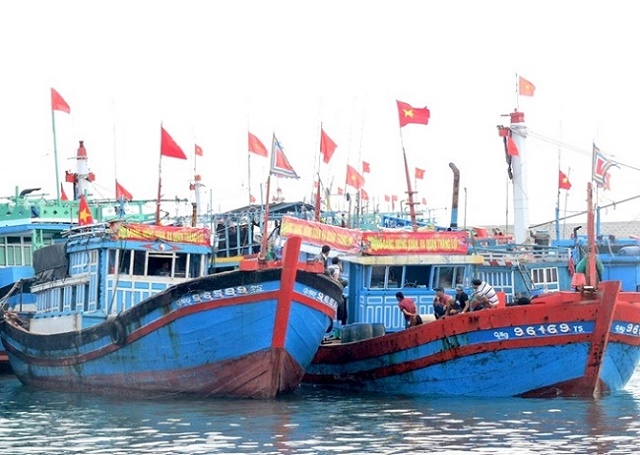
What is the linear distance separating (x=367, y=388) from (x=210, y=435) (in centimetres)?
887

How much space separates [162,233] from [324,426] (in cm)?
900

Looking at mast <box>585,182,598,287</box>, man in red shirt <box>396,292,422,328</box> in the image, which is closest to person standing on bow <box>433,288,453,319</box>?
man in red shirt <box>396,292,422,328</box>

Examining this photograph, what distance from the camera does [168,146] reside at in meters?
30.2

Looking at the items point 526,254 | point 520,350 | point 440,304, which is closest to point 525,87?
point 526,254

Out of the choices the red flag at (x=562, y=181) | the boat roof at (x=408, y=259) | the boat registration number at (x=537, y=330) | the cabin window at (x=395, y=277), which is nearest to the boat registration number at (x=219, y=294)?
the boat registration number at (x=537, y=330)

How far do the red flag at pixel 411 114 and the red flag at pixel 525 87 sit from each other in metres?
2.74

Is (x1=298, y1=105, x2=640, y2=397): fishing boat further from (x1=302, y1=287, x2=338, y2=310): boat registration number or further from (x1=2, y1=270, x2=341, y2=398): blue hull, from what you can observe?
(x1=2, y1=270, x2=341, y2=398): blue hull

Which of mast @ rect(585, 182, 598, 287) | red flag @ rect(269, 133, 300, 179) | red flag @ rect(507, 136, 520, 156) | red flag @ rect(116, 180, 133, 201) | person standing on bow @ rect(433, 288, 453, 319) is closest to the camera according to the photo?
mast @ rect(585, 182, 598, 287)

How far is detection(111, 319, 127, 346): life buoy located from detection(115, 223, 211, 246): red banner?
2182mm

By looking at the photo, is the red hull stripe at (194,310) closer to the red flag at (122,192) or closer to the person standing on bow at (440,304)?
the person standing on bow at (440,304)

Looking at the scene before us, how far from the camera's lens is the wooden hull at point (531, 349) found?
24.9m

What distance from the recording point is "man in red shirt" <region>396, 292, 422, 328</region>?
2791 cm

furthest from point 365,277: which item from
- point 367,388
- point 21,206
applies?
point 21,206

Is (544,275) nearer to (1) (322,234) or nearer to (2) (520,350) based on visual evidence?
(1) (322,234)
